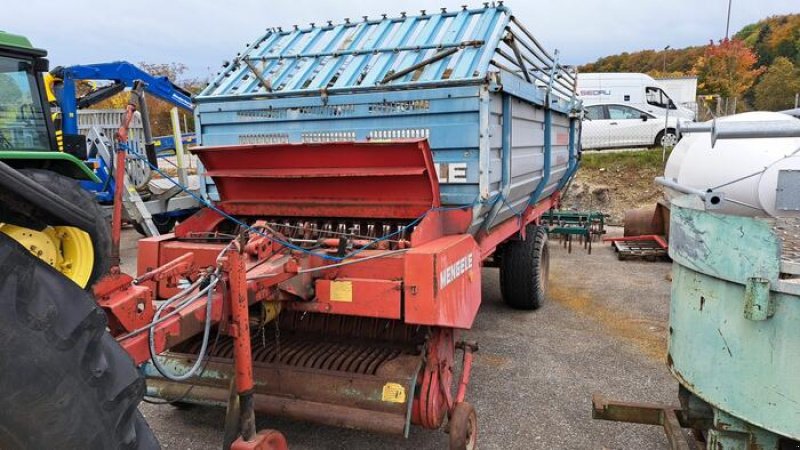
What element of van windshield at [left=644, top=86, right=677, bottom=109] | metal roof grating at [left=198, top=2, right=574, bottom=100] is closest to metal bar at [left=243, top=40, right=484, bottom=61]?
metal roof grating at [left=198, top=2, right=574, bottom=100]

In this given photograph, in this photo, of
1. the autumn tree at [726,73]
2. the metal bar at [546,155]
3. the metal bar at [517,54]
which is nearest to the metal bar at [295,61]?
the metal bar at [517,54]

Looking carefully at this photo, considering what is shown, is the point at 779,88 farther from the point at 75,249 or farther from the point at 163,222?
the point at 75,249

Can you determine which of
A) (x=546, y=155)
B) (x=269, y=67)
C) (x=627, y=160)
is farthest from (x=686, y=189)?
(x=627, y=160)

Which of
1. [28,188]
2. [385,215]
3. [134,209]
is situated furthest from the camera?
[134,209]

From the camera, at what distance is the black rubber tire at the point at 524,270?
5641mm

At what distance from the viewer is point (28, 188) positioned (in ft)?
5.01

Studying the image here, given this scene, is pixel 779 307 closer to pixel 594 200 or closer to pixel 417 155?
pixel 417 155

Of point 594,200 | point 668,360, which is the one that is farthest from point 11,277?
point 594,200

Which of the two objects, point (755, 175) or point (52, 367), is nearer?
point (52, 367)

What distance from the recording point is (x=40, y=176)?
7.20 ft

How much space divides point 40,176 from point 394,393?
1.92m

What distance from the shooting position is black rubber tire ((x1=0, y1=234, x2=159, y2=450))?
54.5 inches

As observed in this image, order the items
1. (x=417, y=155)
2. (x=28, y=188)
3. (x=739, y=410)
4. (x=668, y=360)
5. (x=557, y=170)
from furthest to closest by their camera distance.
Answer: (x=557, y=170)
(x=417, y=155)
(x=668, y=360)
(x=739, y=410)
(x=28, y=188)

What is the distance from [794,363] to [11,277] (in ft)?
8.82
